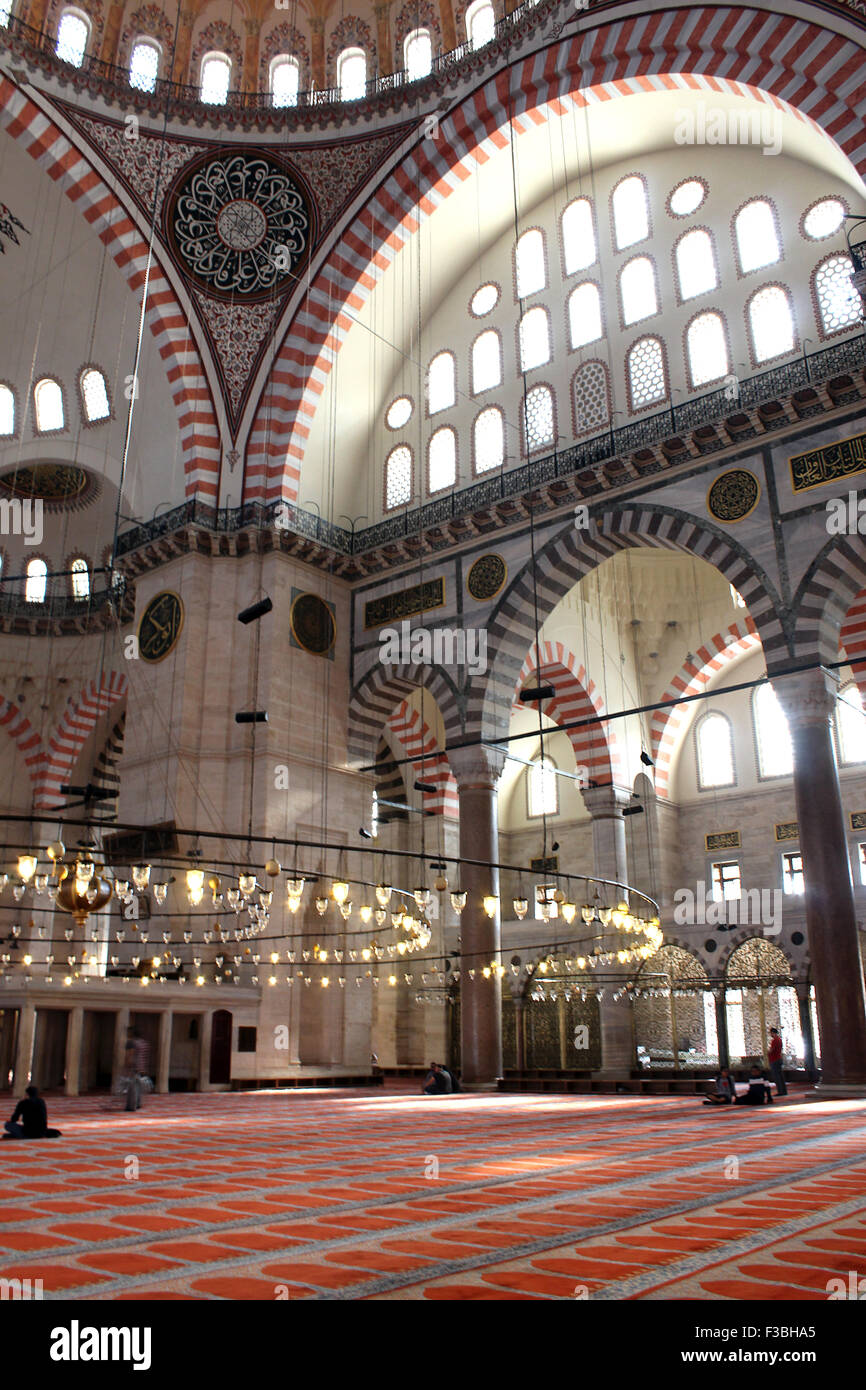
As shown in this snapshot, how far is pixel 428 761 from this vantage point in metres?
17.3

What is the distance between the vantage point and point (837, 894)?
9.68m

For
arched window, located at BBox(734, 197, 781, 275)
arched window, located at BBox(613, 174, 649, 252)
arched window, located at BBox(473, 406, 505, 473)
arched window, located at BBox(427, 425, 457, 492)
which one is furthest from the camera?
arched window, located at BBox(427, 425, 457, 492)

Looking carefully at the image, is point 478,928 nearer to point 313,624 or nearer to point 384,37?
point 313,624

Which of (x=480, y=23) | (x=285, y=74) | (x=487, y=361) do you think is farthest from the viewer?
(x=487, y=361)

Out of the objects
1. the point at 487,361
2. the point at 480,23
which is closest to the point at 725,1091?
the point at 487,361

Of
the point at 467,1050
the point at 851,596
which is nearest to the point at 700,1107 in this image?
the point at 467,1050

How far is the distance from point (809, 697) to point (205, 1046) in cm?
780

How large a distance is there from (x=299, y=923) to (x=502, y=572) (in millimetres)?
5260

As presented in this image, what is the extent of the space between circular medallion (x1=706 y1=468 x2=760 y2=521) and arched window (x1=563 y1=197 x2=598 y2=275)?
433 centimetres

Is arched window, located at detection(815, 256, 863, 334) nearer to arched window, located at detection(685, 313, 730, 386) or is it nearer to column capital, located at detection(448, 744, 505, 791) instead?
arched window, located at detection(685, 313, 730, 386)

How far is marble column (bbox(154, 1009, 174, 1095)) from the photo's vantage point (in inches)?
483

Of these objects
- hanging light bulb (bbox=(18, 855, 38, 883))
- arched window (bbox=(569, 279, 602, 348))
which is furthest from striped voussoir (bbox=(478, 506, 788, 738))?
hanging light bulb (bbox=(18, 855, 38, 883))
